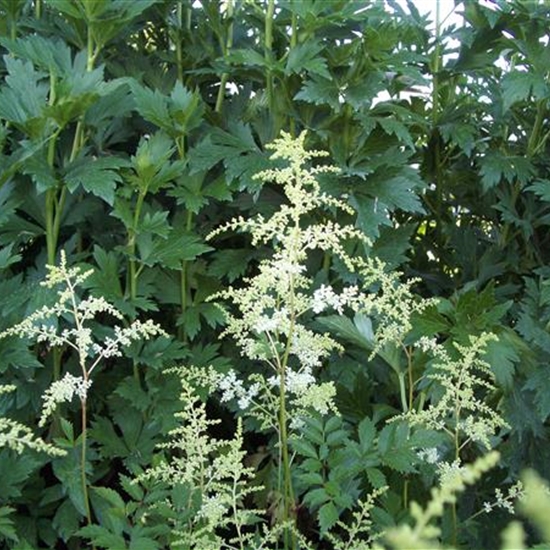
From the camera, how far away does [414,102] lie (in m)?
2.34

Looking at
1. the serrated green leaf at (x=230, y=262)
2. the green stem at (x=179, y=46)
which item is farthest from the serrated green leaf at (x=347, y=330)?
the green stem at (x=179, y=46)

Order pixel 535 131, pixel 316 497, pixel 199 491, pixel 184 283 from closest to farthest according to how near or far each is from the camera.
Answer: pixel 316 497 → pixel 199 491 → pixel 184 283 → pixel 535 131

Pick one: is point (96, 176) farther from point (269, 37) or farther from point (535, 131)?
point (535, 131)

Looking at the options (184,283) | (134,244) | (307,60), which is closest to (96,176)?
(134,244)

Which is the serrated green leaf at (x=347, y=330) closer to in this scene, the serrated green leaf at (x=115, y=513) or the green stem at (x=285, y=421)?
the green stem at (x=285, y=421)

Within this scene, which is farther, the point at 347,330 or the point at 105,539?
the point at 347,330

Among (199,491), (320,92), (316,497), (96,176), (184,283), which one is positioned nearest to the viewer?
(316,497)

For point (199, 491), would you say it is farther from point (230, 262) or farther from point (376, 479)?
point (230, 262)

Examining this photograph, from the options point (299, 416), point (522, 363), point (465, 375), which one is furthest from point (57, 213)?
point (522, 363)

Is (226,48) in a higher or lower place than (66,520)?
higher

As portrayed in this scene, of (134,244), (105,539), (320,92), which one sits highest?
(320,92)

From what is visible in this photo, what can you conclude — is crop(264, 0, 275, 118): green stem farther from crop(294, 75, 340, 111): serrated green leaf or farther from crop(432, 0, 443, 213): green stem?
crop(432, 0, 443, 213): green stem

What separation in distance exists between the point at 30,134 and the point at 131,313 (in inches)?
16.4

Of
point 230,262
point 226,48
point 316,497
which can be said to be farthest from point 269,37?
point 316,497
